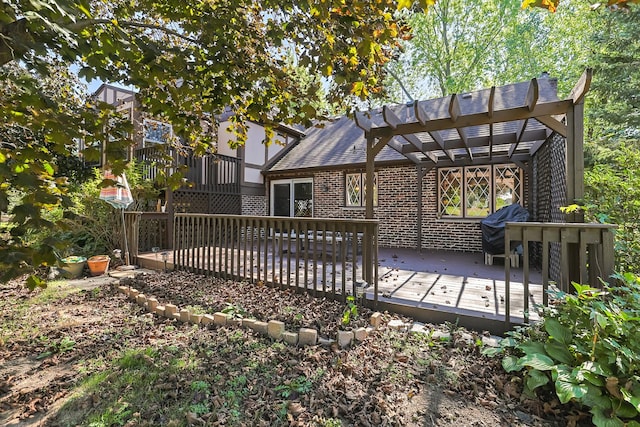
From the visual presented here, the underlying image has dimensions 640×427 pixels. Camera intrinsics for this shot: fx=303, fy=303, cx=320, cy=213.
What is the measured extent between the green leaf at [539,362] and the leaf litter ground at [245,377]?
27cm

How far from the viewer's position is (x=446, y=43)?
17.8 m

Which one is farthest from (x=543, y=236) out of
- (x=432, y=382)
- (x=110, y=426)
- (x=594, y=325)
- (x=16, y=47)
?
(x=16, y=47)

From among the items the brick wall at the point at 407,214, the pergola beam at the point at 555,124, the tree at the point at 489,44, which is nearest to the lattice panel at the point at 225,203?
the brick wall at the point at 407,214

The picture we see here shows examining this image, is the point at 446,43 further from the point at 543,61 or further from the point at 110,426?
the point at 110,426

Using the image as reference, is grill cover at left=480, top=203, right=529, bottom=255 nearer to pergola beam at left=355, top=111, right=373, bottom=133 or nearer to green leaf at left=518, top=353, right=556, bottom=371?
pergola beam at left=355, top=111, right=373, bottom=133

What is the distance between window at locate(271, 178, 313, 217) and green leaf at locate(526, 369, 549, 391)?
8977 mm

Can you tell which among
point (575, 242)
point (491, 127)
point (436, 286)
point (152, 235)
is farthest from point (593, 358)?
point (152, 235)

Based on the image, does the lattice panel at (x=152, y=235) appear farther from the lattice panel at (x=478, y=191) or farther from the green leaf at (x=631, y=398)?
the green leaf at (x=631, y=398)

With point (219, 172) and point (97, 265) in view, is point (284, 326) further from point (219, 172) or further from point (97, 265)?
point (219, 172)

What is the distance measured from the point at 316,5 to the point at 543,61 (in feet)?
67.8

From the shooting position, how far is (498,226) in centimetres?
600

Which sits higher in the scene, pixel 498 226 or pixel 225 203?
pixel 225 203

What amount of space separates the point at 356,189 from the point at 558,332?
7.94 meters

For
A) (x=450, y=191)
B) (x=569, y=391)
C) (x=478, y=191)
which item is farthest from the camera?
(x=450, y=191)
